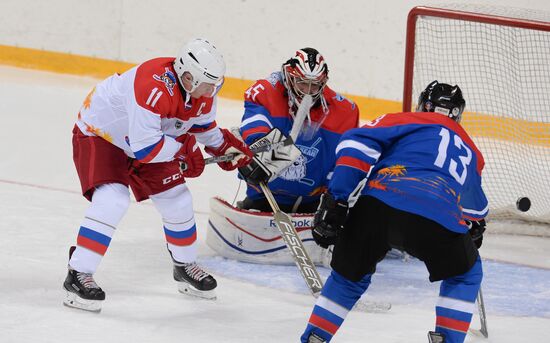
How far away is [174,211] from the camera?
150 inches

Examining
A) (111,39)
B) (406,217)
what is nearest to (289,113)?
(406,217)

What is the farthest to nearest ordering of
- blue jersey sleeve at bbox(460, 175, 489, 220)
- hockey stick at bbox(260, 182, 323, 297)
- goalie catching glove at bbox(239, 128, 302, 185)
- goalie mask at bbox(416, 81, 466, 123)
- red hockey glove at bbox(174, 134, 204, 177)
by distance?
goalie catching glove at bbox(239, 128, 302, 185), hockey stick at bbox(260, 182, 323, 297), red hockey glove at bbox(174, 134, 204, 177), goalie mask at bbox(416, 81, 466, 123), blue jersey sleeve at bbox(460, 175, 489, 220)

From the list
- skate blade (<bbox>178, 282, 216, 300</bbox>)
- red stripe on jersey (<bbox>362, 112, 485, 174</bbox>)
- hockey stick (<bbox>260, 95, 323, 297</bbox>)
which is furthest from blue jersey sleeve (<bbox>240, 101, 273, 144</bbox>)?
red stripe on jersey (<bbox>362, 112, 485, 174</bbox>)

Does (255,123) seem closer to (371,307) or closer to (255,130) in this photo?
(255,130)

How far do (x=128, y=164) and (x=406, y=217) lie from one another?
122 cm

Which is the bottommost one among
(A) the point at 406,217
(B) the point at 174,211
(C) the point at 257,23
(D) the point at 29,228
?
(D) the point at 29,228

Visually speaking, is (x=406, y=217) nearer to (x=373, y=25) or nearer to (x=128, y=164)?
(x=128, y=164)

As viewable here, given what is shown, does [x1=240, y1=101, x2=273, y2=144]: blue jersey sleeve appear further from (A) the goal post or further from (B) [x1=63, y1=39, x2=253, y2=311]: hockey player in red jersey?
(A) the goal post

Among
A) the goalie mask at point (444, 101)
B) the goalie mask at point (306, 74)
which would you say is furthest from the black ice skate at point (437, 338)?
the goalie mask at point (306, 74)

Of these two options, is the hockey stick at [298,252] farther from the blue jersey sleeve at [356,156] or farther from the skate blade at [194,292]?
the blue jersey sleeve at [356,156]

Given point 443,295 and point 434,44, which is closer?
point 443,295

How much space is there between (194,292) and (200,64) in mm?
859

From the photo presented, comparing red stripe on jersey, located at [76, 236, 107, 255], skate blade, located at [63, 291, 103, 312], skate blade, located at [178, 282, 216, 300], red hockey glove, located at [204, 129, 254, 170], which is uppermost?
red hockey glove, located at [204, 129, 254, 170]

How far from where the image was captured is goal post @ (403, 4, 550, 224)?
521 cm
